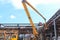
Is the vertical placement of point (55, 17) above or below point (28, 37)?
above

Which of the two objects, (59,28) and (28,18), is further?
(28,18)

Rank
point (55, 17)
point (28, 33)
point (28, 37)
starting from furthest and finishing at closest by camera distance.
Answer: point (28, 33) < point (28, 37) < point (55, 17)

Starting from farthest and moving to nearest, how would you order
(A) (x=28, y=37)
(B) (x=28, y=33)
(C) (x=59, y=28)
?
(B) (x=28, y=33) → (A) (x=28, y=37) → (C) (x=59, y=28)

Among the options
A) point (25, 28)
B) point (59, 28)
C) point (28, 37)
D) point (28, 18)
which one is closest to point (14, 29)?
point (25, 28)

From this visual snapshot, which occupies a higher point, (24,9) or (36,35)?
(24,9)

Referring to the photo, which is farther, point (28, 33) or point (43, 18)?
point (28, 33)

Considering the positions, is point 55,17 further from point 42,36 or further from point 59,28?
point 42,36

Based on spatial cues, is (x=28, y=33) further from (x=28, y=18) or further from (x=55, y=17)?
(x=55, y=17)

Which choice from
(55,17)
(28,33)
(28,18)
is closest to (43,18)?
(28,18)

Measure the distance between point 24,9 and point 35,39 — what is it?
6.02 meters

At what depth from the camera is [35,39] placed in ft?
131

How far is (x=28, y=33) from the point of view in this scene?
46281 mm

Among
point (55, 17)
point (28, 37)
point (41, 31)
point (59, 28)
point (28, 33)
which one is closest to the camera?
point (55, 17)

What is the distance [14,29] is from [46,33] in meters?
10.9
